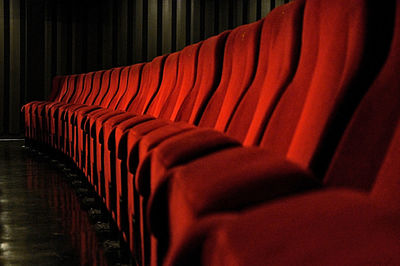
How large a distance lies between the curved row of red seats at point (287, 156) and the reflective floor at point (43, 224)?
0.10 m

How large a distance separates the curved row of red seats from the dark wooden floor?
94 mm

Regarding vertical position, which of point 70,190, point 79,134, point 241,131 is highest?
point 241,131

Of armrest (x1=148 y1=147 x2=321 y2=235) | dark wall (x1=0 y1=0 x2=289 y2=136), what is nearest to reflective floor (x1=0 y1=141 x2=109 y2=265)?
armrest (x1=148 y1=147 x2=321 y2=235)

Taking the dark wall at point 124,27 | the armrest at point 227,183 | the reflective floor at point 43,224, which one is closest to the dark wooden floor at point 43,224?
the reflective floor at point 43,224

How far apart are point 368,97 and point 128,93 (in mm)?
852

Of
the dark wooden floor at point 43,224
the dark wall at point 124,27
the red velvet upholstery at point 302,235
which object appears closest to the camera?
the red velvet upholstery at point 302,235

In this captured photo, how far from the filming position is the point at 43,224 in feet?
2.26

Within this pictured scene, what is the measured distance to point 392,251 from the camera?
0.09m

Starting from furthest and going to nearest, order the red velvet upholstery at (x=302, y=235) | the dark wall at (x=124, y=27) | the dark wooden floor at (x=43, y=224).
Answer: the dark wall at (x=124, y=27), the dark wooden floor at (x=43, y=224), the red velvet upholstery at (x=302, y=235)

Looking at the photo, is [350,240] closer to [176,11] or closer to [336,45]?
[336,45]

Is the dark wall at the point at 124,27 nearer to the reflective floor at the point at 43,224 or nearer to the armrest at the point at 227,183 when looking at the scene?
the reflective floor at the point at 43,224

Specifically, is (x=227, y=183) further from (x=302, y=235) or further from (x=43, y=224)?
(x=43, y=224)

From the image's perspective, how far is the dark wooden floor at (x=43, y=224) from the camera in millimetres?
544

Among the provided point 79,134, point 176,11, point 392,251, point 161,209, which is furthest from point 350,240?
point 176,11
